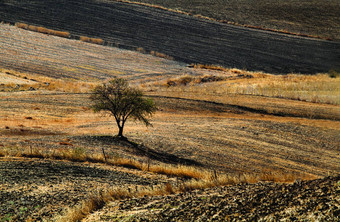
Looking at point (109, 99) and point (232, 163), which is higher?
point (109, 99)

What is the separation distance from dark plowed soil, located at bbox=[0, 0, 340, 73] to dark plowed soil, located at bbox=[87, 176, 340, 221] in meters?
53.6

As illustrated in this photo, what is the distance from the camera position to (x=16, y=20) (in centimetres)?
6975

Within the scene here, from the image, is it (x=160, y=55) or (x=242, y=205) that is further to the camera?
(x=160, y=55)

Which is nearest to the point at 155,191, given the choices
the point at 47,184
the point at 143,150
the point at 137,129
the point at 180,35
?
the point at 47,184

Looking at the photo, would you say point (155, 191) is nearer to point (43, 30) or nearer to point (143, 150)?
point (143, 150)

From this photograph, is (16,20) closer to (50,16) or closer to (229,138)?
(50,16)

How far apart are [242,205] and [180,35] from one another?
221 ft

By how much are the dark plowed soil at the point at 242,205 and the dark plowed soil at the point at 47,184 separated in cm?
207

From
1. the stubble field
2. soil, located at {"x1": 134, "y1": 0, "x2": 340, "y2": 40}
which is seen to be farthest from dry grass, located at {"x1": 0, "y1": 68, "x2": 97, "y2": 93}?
soil, located at {"x1": 134, "y1": 0, "x2": 340, "y2": 40}

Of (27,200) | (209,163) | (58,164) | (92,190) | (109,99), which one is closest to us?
(27,200)

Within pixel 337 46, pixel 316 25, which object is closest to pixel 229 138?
pixel 337 46

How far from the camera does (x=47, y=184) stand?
1234cm

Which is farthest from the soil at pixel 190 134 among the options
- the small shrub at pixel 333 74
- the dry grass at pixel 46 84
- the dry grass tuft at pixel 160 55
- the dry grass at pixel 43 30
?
the dry grass at pixel 43 30

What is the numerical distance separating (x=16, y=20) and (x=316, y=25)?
55814mm
